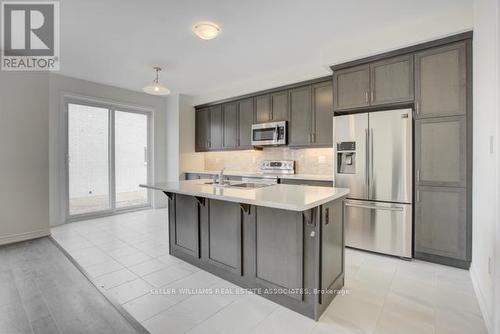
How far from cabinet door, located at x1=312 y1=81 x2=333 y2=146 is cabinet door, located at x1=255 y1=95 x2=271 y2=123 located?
89 cm

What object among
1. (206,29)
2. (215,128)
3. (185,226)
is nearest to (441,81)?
(206,29)

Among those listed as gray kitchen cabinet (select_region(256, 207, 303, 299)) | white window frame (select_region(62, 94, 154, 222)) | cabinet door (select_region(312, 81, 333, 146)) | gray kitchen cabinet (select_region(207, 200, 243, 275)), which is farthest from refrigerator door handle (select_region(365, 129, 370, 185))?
white window frame (select_region(62, 94, 154, 222))

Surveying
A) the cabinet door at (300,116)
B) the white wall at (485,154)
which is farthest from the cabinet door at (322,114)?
the white wall at (485,154)

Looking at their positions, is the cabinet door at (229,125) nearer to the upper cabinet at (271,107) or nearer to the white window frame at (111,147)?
the upper cabinet at (271,107)

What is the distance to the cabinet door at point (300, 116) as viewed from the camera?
395cm

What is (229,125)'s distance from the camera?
198 inches

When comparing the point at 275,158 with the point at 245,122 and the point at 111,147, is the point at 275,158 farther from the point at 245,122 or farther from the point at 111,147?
the point at 111,147

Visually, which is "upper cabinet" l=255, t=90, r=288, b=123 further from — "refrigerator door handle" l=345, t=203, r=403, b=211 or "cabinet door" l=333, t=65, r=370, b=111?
"refrigerator door handle" l=345, t=203, r=403, b=211

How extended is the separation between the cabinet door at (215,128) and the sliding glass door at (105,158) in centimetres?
149

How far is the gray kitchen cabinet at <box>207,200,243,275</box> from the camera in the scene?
2199 mm

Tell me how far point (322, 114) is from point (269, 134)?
99cm

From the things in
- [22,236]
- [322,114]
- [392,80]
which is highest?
[392,80]

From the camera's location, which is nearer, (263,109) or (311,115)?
(311,115)

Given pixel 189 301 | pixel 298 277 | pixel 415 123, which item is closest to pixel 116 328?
pixel 189 301
